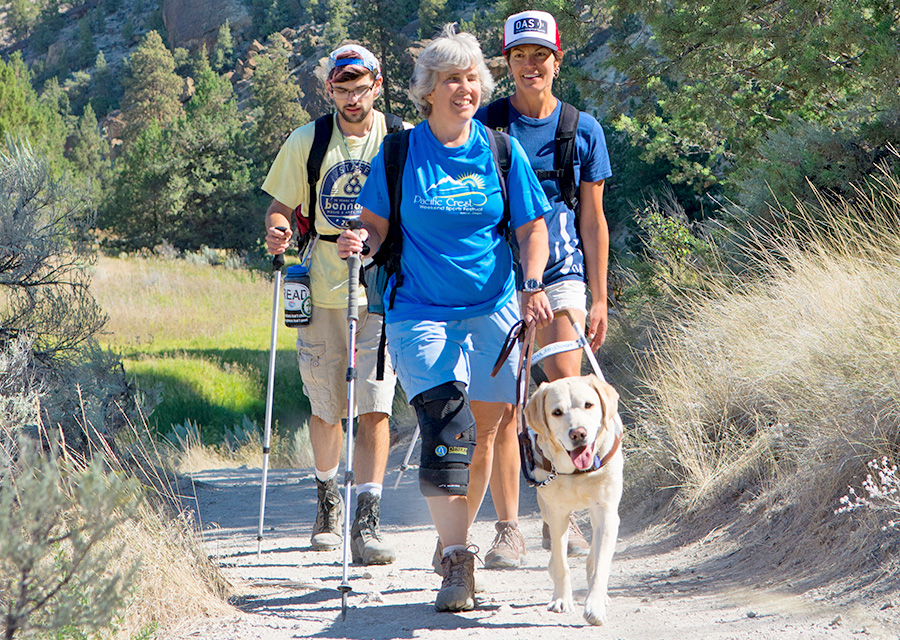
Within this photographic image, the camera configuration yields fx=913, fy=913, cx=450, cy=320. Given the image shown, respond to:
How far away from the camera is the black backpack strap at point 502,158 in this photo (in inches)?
154

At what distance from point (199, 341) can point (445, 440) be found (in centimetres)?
2464

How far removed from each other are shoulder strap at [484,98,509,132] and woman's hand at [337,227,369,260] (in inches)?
41.1

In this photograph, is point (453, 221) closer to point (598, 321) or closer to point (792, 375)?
point (598, 321)

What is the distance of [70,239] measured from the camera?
9.70 meters

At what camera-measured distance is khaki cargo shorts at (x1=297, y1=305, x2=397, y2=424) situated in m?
4.94

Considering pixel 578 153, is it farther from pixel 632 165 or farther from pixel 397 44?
pixel 397 44

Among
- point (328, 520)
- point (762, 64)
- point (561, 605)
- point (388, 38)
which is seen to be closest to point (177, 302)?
point (388, 38)

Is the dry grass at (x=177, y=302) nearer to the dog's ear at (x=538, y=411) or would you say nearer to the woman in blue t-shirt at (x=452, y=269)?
the woman in blue t-shirt at (x=452, y=269)

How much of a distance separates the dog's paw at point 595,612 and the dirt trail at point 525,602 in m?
0.05

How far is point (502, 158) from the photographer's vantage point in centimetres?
396

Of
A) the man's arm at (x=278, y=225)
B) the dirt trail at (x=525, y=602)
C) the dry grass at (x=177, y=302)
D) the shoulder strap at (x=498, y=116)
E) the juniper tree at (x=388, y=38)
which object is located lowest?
the dirt trail at (x=525, y=602)

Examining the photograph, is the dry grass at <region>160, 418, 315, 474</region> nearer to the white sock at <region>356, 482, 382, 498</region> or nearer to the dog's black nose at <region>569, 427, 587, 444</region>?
the white sock at <region>356, 482, 382, 498</region>

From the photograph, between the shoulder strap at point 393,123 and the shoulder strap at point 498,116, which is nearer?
the shoulder strap at point 498,116

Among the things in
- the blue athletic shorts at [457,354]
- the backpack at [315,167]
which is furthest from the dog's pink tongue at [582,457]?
the backpack at [315,167]
